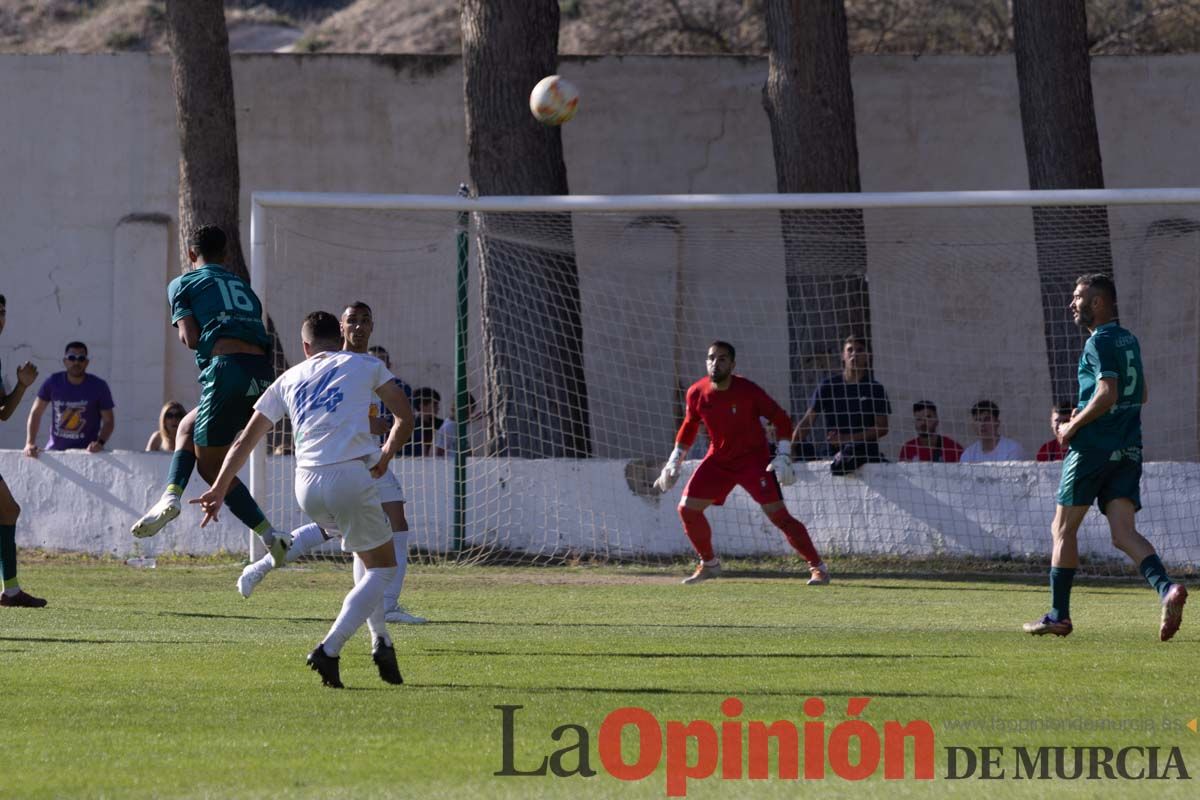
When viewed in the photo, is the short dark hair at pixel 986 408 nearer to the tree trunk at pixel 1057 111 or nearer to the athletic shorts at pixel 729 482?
the tree trunk at pixel 1057 111

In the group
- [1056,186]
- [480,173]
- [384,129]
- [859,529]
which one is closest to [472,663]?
[859,529]

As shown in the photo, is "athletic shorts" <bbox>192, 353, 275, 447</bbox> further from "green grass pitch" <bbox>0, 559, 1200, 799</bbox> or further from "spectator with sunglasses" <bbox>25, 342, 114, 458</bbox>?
"spectator with sunglasses" <bbox>25, 342, 114, 458</bbox>

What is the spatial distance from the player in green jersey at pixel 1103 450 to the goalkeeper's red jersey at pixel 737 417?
4.37 metres

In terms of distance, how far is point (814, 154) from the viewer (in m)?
17.1

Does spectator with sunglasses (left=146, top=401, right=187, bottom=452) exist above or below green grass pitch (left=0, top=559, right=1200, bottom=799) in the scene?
above

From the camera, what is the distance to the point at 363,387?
721cm

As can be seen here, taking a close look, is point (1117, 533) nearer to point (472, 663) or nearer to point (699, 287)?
point (472, 663)

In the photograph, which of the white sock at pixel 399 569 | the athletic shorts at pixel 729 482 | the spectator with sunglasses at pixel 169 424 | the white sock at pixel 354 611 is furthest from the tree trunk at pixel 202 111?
the white sock at pixel 354 611

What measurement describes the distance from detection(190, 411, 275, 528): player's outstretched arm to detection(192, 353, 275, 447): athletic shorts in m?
2.25

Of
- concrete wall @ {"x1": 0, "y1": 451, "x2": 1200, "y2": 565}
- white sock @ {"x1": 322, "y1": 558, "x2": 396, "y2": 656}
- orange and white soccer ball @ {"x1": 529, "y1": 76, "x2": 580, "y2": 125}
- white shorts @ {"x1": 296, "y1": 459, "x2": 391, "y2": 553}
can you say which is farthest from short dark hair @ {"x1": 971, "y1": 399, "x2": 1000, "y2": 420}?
white sock @ {"x1": 322, "y1": 558, "x2": 396, "y2": 656}

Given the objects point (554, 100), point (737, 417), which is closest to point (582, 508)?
point (737, 417)

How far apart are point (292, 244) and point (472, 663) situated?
12.0m

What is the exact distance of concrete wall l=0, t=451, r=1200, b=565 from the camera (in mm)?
15102

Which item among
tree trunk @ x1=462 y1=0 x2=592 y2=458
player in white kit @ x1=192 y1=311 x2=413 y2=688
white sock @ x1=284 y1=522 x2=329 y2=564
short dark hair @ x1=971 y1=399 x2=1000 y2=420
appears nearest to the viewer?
player in white kit @ x1=192 y1=311 x2=413 y2=688
